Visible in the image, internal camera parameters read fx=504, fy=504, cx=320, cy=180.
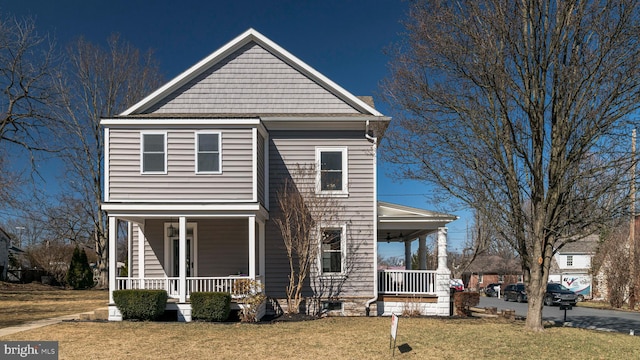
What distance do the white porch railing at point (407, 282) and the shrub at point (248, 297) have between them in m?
4.26

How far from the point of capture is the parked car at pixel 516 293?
33.0 m

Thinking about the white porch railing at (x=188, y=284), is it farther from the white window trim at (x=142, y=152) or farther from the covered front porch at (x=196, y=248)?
the white window trim at (x=142, y=152)

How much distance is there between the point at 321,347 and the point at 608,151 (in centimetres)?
803

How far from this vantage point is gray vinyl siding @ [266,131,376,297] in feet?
52.9

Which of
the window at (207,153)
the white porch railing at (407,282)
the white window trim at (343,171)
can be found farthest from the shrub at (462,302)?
the window at (207,153)

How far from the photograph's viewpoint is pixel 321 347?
33.9 feet

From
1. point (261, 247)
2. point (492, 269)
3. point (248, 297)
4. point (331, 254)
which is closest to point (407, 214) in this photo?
point (331, 254)

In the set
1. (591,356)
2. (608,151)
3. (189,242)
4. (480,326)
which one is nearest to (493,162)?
(608,151)

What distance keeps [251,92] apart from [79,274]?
22.2 m

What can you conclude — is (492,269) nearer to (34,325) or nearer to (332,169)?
(332,169)

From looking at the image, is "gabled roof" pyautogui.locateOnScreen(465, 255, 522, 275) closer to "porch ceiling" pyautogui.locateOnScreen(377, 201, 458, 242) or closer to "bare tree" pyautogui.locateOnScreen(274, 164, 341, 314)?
"porch ceiling" pyautogui.locateOnScreen(377, 201, 458, 242)

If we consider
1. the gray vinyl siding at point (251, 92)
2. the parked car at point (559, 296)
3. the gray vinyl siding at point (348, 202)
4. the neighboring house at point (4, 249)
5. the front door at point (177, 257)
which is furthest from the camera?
the neighboring house at point (4, 249)

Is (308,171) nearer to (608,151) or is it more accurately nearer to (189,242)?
(189,242)

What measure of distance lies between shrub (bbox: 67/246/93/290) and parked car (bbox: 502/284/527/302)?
28.0 m
